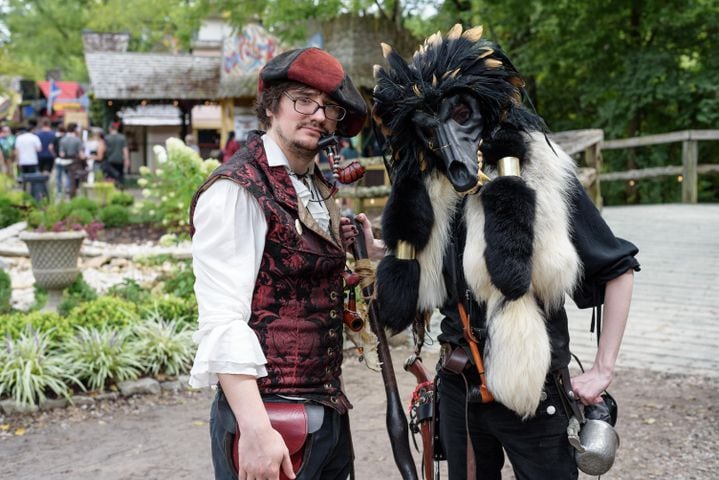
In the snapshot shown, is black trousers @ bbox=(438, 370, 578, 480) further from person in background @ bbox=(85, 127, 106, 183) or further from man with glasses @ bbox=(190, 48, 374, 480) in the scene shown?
person in background @ bbox=(85, 127, 106, 183)

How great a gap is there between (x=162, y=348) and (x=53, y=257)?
206 cm

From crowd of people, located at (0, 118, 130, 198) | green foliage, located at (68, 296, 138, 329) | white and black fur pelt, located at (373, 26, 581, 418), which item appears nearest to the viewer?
white and black fur pelt, located at (373, 26, 581, 418)

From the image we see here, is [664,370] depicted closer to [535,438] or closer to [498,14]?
[535,438]

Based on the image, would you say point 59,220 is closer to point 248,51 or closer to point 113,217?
point 113,217

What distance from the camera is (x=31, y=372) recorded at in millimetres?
5391

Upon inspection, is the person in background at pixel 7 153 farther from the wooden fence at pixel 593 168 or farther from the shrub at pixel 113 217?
the wooden fence at pixel 593 168

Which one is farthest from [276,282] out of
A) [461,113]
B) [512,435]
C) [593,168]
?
[593,168]

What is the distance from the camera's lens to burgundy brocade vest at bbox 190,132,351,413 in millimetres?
2035

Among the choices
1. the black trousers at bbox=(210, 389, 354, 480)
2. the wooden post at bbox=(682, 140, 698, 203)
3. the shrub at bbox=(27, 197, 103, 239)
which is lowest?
Answer: the black trousers at bbox=(210, 389, 354, 480)

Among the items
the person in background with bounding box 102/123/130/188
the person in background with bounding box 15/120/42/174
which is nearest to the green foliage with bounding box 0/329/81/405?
the person in background with bounding box 15/120/42/174

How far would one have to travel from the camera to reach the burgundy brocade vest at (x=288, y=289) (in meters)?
2.04

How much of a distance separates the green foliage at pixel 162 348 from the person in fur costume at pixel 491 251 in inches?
157

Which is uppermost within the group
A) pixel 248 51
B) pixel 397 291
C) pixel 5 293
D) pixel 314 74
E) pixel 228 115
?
pixel 248 51

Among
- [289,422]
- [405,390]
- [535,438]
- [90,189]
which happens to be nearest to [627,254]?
[535,438]
